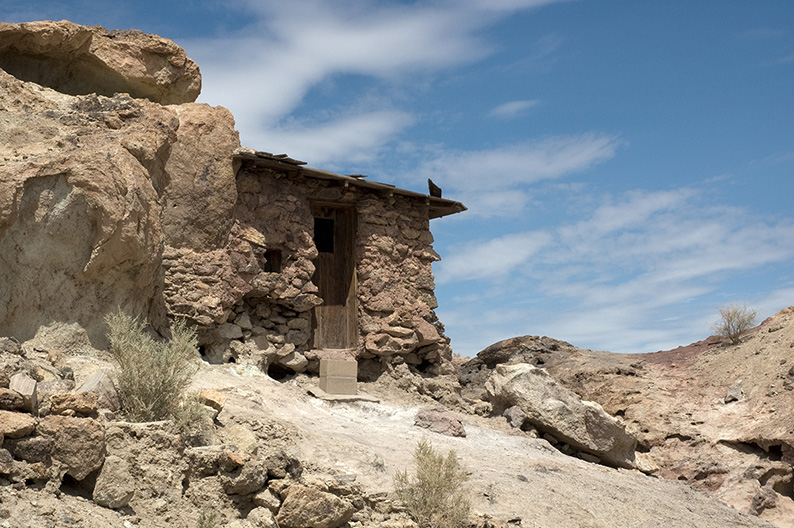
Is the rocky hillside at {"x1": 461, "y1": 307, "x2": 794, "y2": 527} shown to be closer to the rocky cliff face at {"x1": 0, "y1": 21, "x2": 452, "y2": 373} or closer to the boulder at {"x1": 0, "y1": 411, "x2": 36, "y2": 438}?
the rocky cliff face at {"x1": 0, "y1": 21, "x2": 452, "y2": 373}

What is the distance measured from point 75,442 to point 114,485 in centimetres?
40

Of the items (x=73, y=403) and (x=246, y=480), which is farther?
(x=246, y=480)

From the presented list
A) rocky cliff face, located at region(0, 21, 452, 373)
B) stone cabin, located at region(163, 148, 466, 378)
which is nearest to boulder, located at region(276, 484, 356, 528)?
A: rocky cliff face, located at region(0, 21, 452, 373)

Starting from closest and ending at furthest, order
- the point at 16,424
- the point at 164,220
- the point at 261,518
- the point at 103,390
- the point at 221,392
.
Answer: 1. the point at 16,424
2. the point at 261,518
3. the point at 103,390
4. the point at 221,392
5. the point at 164,220

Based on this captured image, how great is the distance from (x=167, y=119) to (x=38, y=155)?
2131 mm

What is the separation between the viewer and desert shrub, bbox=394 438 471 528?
684cm

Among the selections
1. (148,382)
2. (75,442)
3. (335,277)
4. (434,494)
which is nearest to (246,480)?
(148,382)

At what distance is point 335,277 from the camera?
1245 centimetres

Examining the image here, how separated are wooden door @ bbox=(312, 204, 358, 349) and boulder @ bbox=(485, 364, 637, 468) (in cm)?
252

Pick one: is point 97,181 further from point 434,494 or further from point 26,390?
point 434,494

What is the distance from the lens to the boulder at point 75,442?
5391mm

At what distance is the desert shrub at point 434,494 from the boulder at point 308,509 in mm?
812

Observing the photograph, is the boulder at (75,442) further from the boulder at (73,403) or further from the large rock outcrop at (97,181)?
the large rock outcrop at (97,181)

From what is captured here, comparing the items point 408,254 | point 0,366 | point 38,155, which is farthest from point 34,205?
point 408,254
